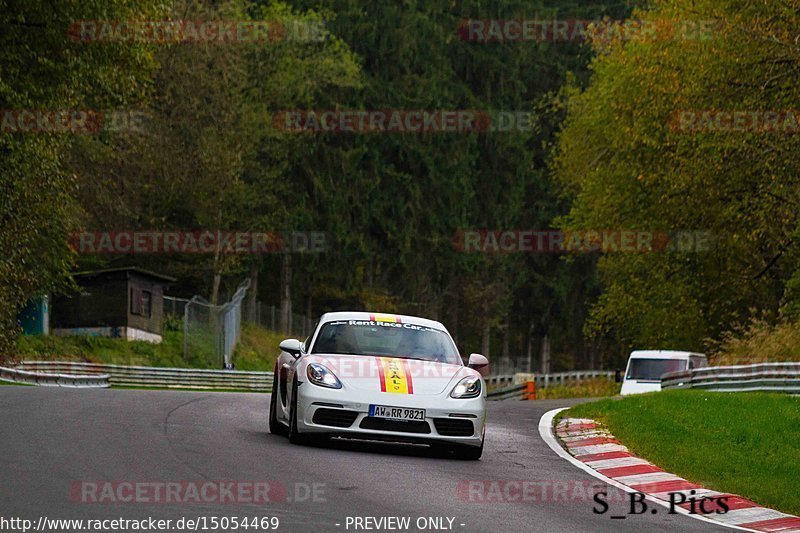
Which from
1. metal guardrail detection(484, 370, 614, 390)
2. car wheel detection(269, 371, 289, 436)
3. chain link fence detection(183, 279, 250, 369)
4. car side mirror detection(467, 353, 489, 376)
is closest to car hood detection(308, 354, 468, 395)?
car side mirror detection(467, 353, 489, 376)

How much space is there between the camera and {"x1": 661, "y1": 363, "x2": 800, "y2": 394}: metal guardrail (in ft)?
83.9

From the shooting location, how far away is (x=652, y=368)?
3600 centimetres

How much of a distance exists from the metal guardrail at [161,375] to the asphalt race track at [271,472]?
25.2 metres

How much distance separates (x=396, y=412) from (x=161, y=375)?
31.4m

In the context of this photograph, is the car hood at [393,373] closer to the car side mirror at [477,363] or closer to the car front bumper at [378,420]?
the car front bumper at [378,420]

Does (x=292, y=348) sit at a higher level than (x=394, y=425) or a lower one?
higher

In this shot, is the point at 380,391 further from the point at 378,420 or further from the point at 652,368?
the point at 652,368

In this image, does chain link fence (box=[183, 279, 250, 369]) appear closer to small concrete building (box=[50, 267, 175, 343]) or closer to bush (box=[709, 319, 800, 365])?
small concrete building (box=[50, 267, 175, 343])

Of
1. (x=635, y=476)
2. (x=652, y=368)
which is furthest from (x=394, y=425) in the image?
(x=652, y=368)

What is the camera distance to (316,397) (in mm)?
14891

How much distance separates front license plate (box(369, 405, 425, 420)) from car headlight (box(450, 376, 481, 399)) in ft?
1.65

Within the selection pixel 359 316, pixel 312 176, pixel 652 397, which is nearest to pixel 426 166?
pixel 312 176

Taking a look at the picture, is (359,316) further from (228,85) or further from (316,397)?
(228,85)

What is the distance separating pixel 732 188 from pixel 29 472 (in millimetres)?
28237
